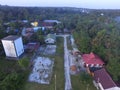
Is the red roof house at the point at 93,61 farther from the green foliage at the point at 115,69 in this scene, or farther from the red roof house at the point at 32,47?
the red roof house at the point at 32,47

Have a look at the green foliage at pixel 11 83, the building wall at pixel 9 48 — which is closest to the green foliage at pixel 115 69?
the green foliage at pixel 11 83

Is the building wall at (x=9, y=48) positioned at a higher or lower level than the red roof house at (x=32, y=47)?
higher

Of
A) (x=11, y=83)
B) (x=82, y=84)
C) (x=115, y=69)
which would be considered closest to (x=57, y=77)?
(x=82, y=84)

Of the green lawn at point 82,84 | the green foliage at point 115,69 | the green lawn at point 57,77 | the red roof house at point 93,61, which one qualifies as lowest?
the green lawn at point 57,77

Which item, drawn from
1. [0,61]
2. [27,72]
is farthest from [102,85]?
[0,61]

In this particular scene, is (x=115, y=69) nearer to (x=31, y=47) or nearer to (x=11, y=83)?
(x=11, y=83)

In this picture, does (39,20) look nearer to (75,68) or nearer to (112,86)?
(75,68)
